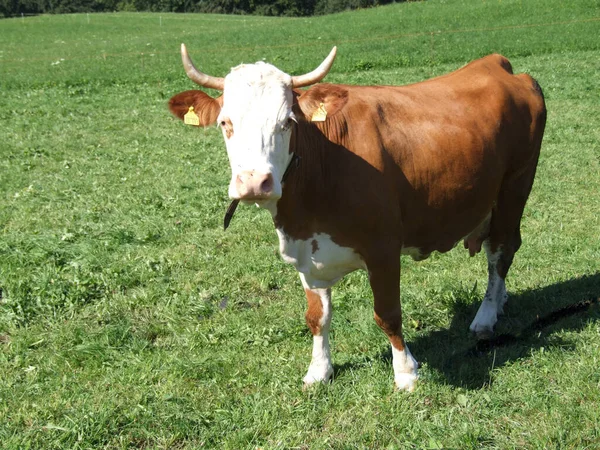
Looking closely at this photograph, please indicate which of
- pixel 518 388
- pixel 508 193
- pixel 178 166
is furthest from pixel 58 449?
pixel 178 166

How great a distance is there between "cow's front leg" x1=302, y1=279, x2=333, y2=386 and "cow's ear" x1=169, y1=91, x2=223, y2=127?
1.36 m

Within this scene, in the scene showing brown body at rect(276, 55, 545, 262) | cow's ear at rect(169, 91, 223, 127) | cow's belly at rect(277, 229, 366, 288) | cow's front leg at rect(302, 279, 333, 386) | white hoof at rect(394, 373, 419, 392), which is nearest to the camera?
cow's ear at rect(169, 91, 223, 127)

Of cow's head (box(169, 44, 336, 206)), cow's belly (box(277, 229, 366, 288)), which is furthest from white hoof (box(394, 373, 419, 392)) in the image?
cow's head (box(169, 44, 336, 206))

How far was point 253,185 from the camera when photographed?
3.26 metres

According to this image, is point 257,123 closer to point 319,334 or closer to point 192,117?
point 192,117

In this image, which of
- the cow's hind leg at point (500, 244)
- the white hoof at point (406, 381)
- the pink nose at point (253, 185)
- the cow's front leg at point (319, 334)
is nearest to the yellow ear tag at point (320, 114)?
the pink nose at point (253, 185)

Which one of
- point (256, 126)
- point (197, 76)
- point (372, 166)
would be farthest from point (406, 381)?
point (197, 76)

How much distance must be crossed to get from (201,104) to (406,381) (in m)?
2.29

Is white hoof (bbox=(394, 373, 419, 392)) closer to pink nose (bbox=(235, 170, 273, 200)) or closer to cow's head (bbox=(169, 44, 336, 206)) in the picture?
cow's head (bbox=(169, 44, 336, 206))

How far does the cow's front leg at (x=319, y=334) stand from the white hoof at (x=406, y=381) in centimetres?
50

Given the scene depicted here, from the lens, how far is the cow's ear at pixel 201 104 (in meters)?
3.98

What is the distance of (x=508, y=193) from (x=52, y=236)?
489 cm

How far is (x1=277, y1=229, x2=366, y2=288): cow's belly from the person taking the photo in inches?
165

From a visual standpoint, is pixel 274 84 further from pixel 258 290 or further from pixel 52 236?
pixel 52 236
